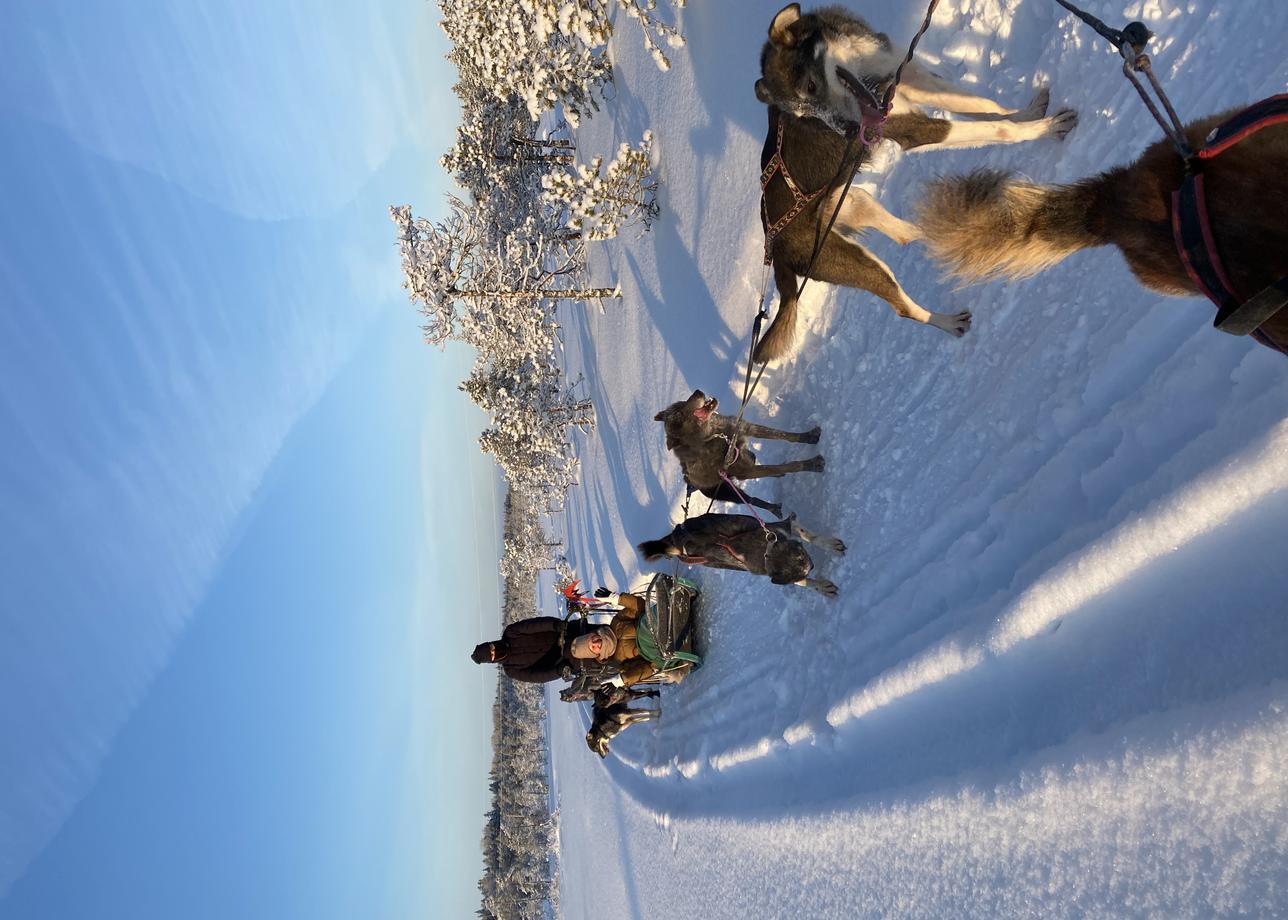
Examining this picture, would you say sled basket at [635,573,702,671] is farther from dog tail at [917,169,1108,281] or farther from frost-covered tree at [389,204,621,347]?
frost-covered tree at [389,204,621,347]

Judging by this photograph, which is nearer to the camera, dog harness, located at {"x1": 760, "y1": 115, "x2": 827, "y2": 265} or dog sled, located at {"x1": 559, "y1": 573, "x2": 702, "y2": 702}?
dog harness, located at {"x1": 760, "y1": 115, "x2": 827, "y2": 265}

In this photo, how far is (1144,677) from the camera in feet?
8.34

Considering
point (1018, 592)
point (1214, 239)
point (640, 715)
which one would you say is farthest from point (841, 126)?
point (640, 715)

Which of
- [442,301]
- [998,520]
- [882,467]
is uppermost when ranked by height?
[442,301]

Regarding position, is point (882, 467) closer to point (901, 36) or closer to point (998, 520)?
point (998, 520)

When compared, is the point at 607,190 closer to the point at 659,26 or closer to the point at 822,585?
the point at 659,26

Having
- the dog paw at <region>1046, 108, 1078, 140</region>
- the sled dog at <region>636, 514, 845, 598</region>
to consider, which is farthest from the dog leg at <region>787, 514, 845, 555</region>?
the dog paw at <region>1046, 108, 1078, 140</region>

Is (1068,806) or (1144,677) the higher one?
(1144,677)

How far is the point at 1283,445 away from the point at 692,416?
3436mm

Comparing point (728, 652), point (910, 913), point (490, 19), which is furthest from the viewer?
point (490, 19)

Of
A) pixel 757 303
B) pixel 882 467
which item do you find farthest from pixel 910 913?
pixel 757 303

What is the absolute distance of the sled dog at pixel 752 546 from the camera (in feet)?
16.2

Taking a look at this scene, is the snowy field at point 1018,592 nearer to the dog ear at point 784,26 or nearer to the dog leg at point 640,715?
the dog leg at point 640,715

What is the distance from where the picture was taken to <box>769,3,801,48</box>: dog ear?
3615 mm
